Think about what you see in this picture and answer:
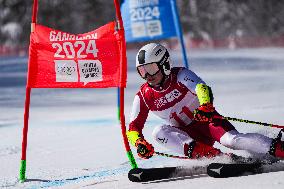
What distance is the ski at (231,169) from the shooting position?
4.97 m

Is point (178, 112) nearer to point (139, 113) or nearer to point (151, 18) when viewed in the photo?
point (139, 113)

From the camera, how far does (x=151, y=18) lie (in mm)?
10188

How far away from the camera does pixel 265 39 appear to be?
5462 cm

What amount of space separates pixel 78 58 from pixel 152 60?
71 centimetres

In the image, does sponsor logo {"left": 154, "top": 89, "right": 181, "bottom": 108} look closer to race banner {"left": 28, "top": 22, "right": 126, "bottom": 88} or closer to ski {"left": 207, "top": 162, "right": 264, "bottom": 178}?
race banner {"left": 28, "top": 22, "right": 126, "bottom": 88}

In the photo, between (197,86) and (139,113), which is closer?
(197,86)

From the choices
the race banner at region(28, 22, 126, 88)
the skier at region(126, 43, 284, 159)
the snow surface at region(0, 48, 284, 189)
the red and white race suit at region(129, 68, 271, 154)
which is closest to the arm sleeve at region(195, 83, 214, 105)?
the skier at region(126, 43, 284, 159)

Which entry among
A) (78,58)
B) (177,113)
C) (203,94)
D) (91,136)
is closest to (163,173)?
(203,94)

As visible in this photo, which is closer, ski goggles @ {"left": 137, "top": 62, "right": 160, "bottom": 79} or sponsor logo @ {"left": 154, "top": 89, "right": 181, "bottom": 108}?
ski goggles @ {"left": 137, "top": 62, "right": 160, "bottom": 79}

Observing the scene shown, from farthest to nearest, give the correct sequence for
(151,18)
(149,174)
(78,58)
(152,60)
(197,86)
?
1. (151,18)
2. (78,58)
3. (152,60)
4. (197,86)
5. (149,174)

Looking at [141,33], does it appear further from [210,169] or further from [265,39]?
[265,39]

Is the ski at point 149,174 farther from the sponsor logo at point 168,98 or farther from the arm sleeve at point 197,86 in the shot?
the sponsor logo at point 168,98

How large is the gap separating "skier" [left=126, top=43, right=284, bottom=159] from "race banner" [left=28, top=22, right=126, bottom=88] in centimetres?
25

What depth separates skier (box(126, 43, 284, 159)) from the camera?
18.0 ft
